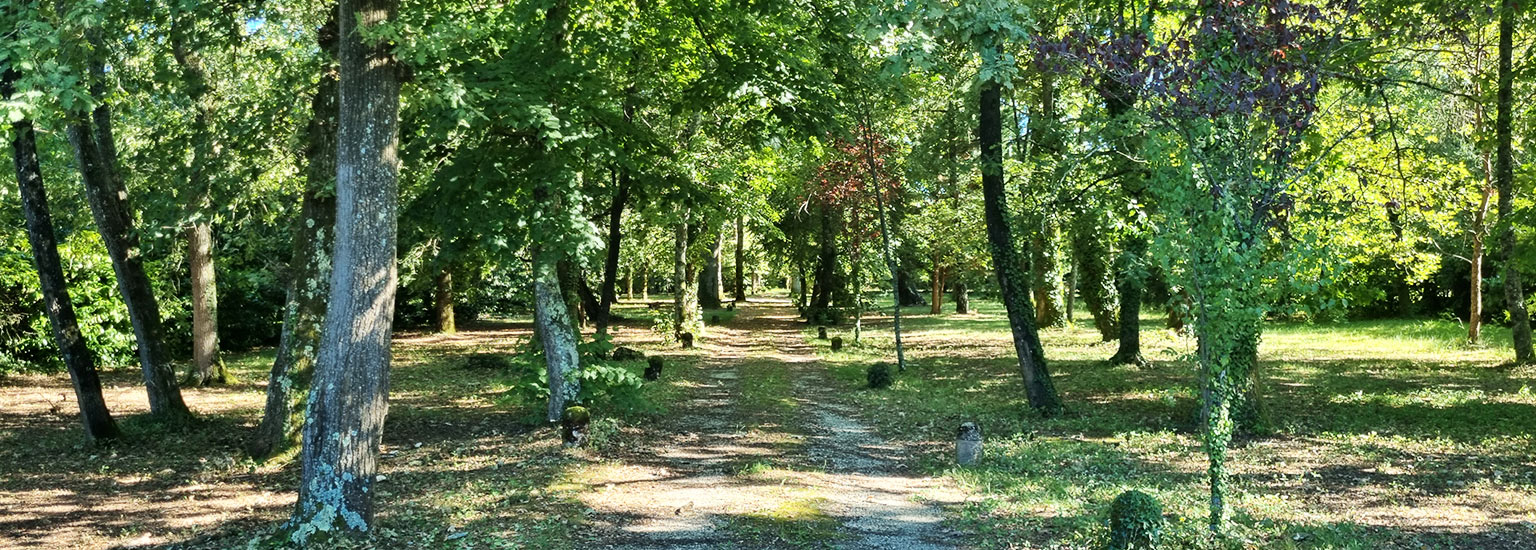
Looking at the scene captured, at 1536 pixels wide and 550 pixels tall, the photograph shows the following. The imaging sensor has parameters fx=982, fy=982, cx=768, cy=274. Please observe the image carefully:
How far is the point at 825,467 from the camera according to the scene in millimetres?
10094

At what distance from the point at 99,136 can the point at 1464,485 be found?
49.5 feet

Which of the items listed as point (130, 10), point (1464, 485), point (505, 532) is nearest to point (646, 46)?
point (130, 10)

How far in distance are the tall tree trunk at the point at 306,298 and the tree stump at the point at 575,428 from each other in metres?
2.74

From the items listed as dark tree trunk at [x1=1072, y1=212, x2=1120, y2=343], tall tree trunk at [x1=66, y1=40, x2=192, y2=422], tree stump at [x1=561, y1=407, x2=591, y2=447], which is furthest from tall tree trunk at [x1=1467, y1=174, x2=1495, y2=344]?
tall tree trunk at [x1=66, y1=40, x2=192, y2=422]

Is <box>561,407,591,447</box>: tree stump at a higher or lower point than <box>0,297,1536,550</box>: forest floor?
higher

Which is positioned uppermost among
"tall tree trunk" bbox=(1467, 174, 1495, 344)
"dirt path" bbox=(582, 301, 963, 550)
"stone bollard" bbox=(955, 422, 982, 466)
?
"tall tree trunk" bbox=(1467, 174, 1495, 344)

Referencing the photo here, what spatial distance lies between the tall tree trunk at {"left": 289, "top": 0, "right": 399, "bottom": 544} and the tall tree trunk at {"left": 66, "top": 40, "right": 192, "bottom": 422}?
6151mm

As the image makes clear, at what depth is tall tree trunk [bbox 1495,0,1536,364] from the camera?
1368cm

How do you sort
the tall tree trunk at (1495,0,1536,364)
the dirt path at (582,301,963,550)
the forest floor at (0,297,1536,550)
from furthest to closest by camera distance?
the tall tree trunk at (1495,0,1536,364)
the forest floor at (0,297,1536,550)
the dirt path at (582,301,963,550)

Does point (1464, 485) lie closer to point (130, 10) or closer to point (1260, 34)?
point (1260, 34)

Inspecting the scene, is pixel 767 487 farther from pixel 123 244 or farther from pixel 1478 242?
pixel 1478 242

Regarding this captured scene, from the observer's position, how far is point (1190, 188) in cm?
654

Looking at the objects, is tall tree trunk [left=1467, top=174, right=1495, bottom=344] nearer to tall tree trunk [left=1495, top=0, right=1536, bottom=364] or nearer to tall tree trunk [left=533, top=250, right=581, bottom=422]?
tall tree trunk [left=1495, top=0, right=1536, bottom=364]

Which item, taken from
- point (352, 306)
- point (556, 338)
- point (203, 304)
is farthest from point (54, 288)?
point (352, 306)
